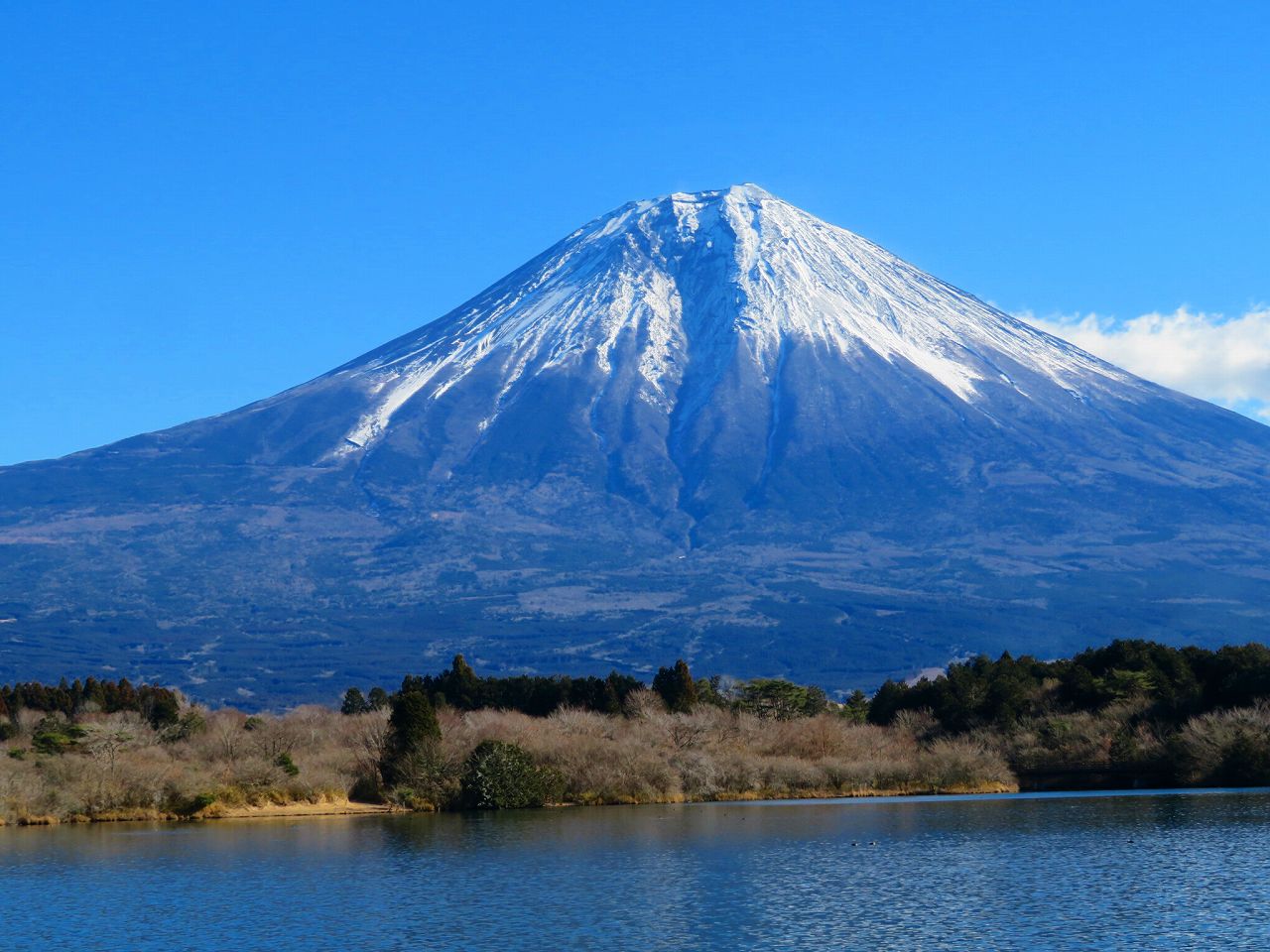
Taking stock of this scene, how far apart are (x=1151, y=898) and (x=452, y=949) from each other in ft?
39.3

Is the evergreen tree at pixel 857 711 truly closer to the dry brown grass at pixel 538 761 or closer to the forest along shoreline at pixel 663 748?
the forest along shoreline at pixel 663 748

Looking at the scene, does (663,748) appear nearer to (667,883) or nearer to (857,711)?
(857,711)

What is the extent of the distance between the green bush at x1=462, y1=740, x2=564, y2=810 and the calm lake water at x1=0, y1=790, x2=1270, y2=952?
13.4ft

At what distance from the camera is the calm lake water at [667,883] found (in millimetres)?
27000

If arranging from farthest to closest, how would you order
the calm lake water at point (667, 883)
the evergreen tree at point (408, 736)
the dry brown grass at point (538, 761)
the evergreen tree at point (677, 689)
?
1. the evergreen tree at point (677, 689)
2. the dry brown grass at point (538, 761)
3. the evergreen tree at point (408, 736)
4. the calm lake water at point (667, 883)

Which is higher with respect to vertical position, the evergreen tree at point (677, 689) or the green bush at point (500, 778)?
the evergreen tree at point (677, 689)

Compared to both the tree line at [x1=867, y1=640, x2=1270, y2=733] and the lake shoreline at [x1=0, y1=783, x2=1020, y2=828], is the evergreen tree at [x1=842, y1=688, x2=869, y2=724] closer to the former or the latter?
the tree line at [x1=867, y1=640, x2=1270, y2=733]

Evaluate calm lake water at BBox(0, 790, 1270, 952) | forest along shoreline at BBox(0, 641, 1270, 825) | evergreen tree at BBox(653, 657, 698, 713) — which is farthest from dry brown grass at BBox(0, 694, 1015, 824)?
calm lake water at BBox(0, 790, 1270, 952)

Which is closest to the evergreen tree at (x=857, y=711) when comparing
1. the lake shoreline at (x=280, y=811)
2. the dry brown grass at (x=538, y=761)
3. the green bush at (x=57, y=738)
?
the dry brown grass at (x=538, y=761)

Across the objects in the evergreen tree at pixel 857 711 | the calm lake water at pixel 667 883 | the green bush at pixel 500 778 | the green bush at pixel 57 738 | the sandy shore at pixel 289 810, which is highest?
the evergreen tree at pixel 857 711

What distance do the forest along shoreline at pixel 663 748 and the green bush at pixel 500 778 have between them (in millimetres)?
67

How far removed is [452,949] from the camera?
85.4 feet

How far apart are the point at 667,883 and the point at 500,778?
67.6ft

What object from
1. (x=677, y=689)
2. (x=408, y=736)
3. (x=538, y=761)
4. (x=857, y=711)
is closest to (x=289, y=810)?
(x=408, y=736)
